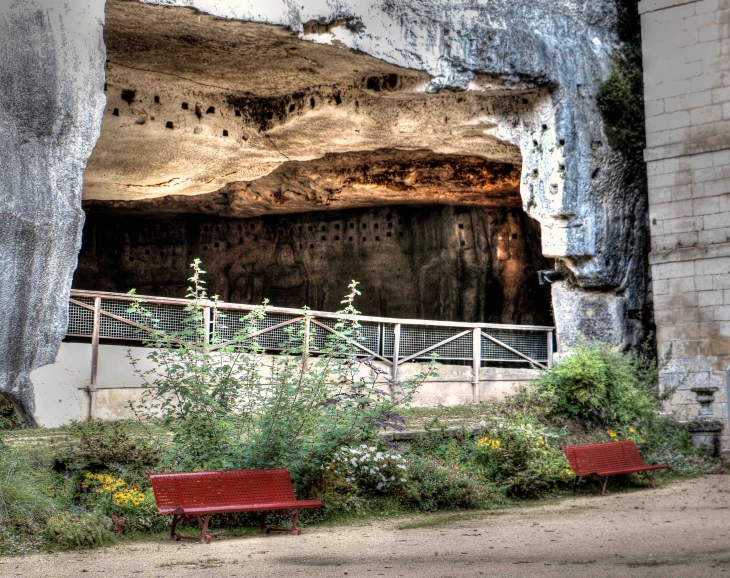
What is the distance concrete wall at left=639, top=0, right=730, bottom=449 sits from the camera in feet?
43.2

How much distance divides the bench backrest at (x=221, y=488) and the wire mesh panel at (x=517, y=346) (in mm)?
7834

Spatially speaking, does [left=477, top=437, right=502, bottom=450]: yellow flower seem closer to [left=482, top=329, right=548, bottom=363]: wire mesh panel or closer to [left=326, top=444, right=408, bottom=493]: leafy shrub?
[left=326, top=444, right=408, bottom=493]: leafy shrub

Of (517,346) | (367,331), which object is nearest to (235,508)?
(367,331)

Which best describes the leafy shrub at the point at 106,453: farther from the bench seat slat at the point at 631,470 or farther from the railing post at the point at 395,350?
the railing post at the point at 395,350

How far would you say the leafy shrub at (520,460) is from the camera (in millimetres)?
9750

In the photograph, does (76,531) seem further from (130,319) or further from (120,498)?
(130,319)

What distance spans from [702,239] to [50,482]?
981 cm

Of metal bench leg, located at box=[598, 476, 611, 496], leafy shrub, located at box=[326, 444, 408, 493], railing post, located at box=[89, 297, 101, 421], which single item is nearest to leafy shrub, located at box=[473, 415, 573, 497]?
metal bench leg, located at box=[598, 476, 611, 496]

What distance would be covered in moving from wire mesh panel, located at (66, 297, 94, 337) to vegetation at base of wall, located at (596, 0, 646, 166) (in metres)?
8.39

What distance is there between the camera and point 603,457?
1008 centimetres

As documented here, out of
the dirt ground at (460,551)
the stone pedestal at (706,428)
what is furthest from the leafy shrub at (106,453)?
the stone pedestal at (706,428)

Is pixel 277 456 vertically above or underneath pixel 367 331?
underneath

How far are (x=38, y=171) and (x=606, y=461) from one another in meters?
6.81

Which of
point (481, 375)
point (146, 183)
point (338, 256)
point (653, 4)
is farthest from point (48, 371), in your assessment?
point (653, 4)
